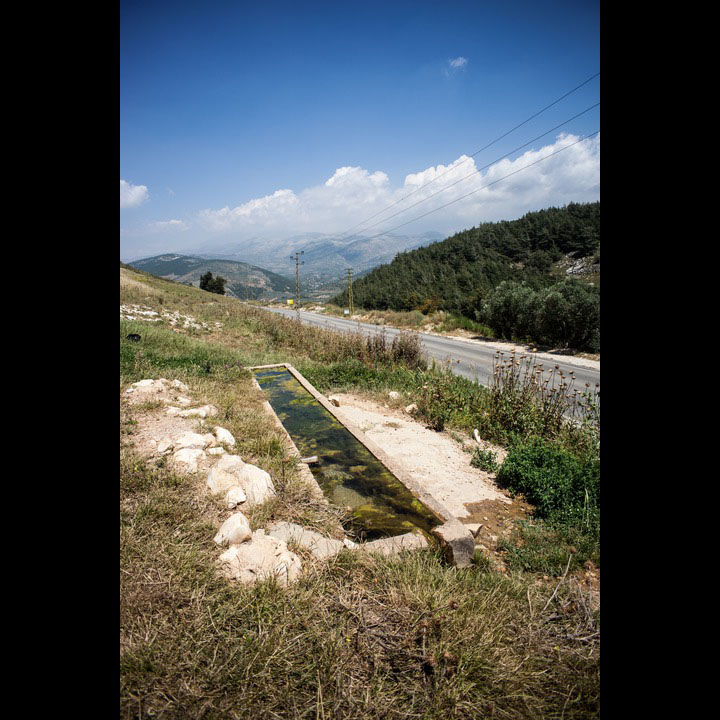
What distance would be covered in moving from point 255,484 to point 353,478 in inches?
49.7

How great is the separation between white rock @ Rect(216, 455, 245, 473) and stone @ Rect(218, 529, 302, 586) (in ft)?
3.27

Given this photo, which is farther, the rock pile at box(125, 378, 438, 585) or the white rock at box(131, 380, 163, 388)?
the white rock at box(131, 380, 163, 388)

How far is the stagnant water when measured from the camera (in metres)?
3.44

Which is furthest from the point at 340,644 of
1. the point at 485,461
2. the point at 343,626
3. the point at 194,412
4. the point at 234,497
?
the point at 194,412

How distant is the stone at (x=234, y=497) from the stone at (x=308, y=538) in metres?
0.36

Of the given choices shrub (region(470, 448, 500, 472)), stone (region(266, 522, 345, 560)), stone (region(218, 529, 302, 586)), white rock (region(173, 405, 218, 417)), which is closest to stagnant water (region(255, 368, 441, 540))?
stone (region(266, 522, 345, 560))

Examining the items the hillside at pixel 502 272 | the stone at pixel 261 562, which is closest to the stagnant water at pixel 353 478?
the stone at pixel 261 562

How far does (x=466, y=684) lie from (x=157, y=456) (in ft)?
10.2

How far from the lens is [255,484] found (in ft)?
10.8

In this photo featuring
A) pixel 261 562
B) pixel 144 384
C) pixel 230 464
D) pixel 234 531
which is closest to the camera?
pixel 261 562

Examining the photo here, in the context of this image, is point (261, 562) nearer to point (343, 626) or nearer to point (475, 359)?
point (343, 626)

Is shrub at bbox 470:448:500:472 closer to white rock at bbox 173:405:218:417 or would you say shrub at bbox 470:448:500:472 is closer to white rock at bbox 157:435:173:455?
white rock at bbox 173:405:218:417

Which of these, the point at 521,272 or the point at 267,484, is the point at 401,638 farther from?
the point at 521,272
